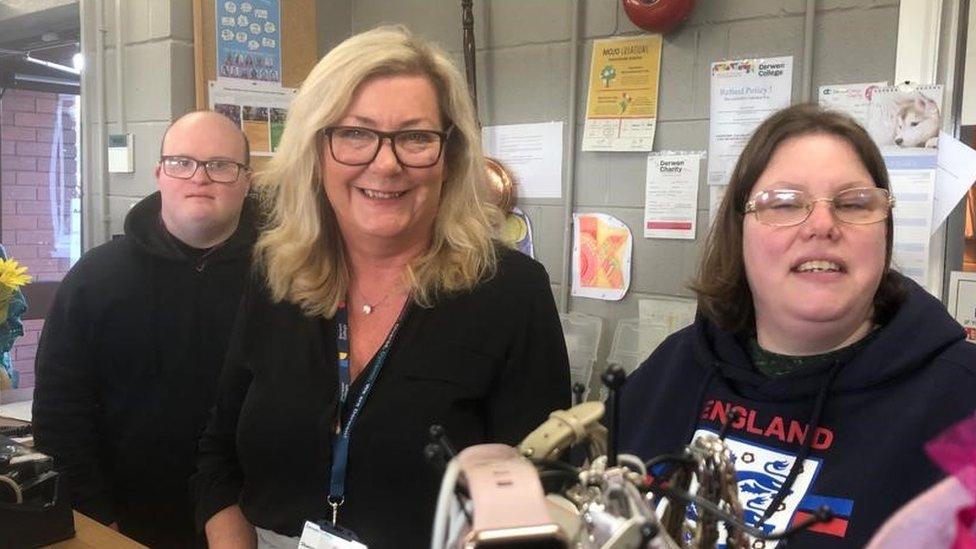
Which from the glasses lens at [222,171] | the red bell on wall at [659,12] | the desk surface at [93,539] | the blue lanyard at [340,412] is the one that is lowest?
the desk surface at [93,539]

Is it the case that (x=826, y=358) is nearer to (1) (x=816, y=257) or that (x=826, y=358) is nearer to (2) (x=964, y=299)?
(1) (x=816, y=257)

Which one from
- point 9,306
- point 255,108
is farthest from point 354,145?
point 255,108

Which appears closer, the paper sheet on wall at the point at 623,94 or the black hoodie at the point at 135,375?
the black hoodie at the point at 135,375

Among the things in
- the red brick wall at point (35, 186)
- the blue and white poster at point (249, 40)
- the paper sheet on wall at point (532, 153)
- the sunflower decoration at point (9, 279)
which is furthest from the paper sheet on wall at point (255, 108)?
the red brick wall at point (35, 186)

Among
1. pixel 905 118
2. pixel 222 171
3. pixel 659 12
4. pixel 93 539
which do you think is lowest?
pixel 93 539

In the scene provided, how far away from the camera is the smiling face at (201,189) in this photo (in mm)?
1774

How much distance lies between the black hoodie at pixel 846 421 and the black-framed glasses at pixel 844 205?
143mm

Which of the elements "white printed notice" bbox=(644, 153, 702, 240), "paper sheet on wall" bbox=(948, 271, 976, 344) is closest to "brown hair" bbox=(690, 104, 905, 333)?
"paper sheet on wall" bbox=(948, 271, 976, 344)

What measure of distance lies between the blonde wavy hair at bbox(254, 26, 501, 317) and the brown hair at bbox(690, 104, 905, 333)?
0.35m

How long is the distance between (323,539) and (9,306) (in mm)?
1135

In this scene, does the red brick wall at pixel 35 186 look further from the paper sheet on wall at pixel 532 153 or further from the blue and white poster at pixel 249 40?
the paper sheet on wall at pixel 532 153

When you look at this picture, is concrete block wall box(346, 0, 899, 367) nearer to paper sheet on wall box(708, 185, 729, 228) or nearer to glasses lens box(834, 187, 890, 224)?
paper sheet on wall box(708, 185, 729, 228)

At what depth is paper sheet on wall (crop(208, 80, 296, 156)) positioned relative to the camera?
99.7 inches

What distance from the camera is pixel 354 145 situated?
121 cm
